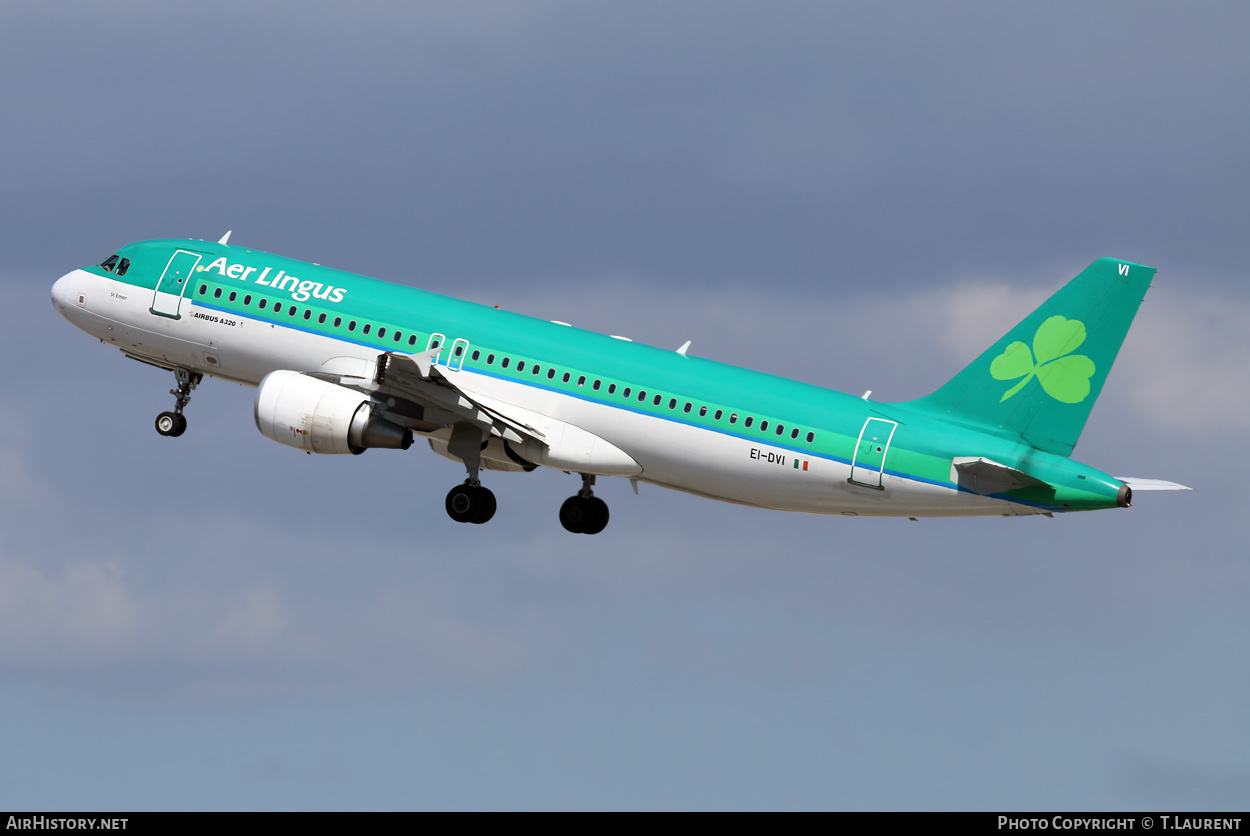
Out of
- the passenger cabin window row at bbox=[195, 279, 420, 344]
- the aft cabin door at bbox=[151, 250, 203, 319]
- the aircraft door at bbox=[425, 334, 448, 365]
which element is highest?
the aft cabin door at bbox=[151, 250, 203, 319]

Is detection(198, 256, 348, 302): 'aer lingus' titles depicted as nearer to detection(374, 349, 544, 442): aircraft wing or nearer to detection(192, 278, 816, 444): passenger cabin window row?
detection(192, 278, 816, 444): passenger cabin window row

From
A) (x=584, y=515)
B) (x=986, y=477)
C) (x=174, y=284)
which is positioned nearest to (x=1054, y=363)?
(x=986, y=477)

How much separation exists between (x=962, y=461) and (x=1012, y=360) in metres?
3.32

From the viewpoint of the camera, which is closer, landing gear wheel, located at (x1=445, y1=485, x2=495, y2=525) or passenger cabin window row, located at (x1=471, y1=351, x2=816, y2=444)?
passenger cabin window row, located at (x1=471, y1=351, x2=816, y2=444)

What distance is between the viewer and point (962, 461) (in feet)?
150

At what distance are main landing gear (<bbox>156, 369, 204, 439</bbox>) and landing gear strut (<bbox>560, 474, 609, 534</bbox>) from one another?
1208 cm

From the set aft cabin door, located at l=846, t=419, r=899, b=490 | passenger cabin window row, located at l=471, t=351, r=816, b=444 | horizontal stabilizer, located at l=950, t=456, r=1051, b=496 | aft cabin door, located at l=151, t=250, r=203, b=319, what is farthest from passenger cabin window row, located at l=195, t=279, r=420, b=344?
horizontal stabilizer, located at l=950, t=456, r=1051, b=496

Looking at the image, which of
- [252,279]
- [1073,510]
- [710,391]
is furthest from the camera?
[252,279]

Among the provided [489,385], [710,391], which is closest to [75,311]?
[489,385]

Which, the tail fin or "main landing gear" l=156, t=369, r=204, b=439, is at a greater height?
"main landing gear" l=156, t=369, r=204, b=439

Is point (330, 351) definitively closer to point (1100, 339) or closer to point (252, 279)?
point (252, 279)

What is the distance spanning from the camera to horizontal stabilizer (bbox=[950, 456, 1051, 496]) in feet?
148

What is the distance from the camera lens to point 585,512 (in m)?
52.7

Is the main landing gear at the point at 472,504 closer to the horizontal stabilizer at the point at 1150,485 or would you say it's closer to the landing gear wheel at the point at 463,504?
the landing gear wheel at the point at 463,504
